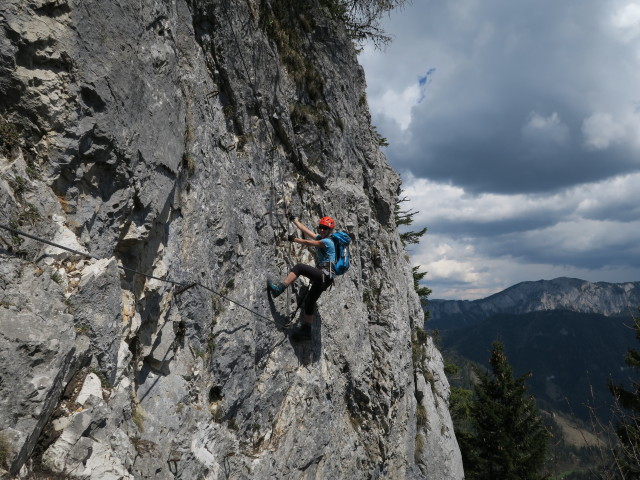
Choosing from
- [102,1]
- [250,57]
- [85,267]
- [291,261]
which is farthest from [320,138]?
[85,267]

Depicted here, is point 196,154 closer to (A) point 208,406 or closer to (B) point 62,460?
(A) point 208,406

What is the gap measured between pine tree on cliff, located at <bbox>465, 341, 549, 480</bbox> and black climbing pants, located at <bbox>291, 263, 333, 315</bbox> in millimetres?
21839

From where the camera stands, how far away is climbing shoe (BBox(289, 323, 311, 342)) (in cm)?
1045

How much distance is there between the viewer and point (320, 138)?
13117mm

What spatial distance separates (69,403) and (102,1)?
5.34 meters

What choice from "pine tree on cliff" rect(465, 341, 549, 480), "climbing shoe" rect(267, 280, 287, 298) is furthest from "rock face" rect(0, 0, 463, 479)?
"pine tree on cliff" rect(465, 341, 549, 480)

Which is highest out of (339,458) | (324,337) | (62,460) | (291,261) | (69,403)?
(291,261)

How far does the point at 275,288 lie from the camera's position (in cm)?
965

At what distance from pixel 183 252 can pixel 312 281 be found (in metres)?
3.87

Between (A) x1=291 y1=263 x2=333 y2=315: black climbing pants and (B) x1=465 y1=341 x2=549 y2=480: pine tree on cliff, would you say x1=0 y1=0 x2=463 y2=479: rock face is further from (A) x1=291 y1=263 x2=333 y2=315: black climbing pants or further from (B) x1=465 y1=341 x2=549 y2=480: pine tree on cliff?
(B) x1=465 y1=341 x2=549 y2=480: pine tree on cliff

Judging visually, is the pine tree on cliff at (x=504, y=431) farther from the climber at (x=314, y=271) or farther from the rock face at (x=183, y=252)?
the climber at (x=314, y=271)

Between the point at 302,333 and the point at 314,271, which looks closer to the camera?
the point at 314,271

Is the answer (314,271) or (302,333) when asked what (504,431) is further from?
(314,271)

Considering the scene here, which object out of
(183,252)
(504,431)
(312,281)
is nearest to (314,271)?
(312,281)
